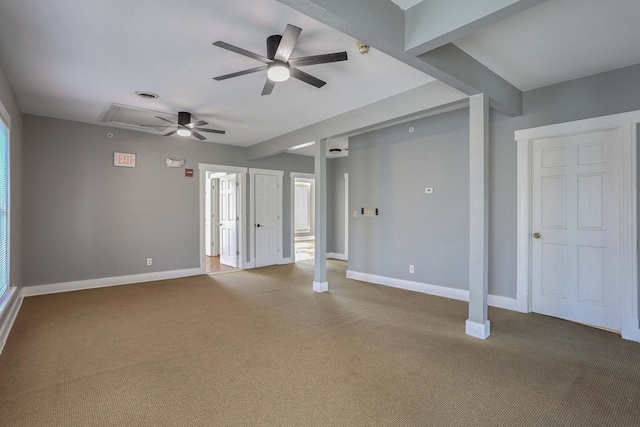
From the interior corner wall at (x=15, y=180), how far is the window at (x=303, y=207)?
27.0 feet

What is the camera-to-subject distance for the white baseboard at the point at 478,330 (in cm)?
305

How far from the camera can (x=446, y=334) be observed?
3.16 metres

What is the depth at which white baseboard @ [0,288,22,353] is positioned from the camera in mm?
2953

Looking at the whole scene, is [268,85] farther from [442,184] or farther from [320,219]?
[442,184]

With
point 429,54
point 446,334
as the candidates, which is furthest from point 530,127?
point 446,334

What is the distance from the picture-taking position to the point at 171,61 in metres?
2.95

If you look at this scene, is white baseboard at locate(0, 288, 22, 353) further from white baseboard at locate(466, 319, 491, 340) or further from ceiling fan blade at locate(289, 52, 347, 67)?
white baseboard at locate(466, 319, 491, 340)

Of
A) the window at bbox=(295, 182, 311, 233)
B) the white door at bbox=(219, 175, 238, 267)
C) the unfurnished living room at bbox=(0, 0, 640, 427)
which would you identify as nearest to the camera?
the unfurnished living room at bbox=(0, 0, 640, 427)

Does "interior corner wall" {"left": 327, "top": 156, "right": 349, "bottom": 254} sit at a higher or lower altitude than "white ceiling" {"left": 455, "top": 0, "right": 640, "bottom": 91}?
lower

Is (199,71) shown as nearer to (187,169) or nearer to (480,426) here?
(187,169)

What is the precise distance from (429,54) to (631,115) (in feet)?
7.15

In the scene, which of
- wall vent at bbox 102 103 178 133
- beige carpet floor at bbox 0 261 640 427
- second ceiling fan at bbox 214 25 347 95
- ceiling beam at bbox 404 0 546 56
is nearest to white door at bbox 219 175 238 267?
wall vent at bbox 102 103 178 133

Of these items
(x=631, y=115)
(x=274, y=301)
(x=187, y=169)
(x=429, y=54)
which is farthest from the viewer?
(x=187, y=169)

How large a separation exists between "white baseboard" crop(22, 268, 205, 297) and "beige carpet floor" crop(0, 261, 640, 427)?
664 mm
